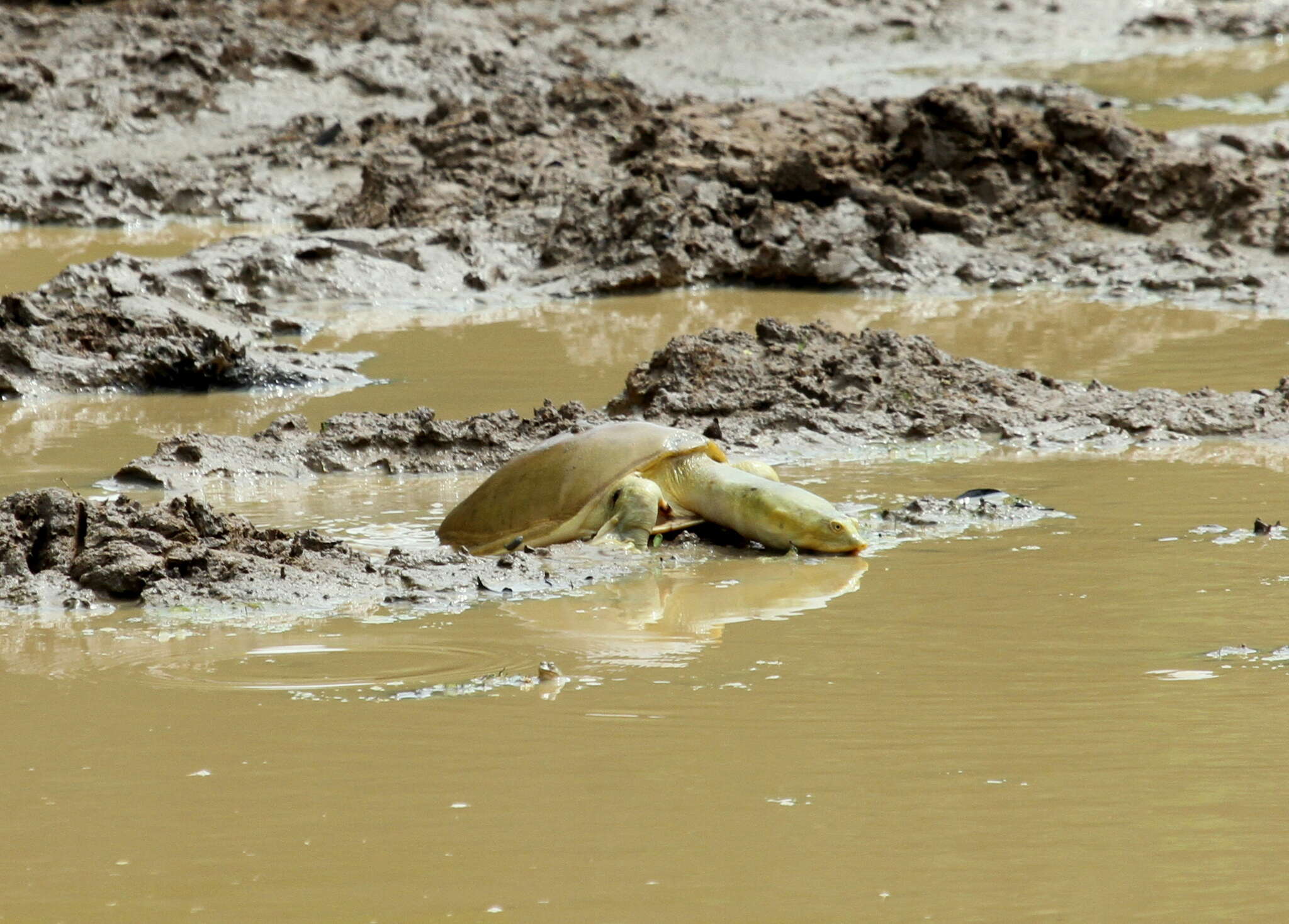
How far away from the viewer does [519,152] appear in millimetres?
14031

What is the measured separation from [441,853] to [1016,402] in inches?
206

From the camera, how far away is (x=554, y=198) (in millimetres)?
13250

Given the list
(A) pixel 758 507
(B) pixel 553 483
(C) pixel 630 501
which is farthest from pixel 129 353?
(A) pixel 758 507

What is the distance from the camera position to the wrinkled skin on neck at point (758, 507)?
17.7ft

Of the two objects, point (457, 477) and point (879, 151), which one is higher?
point (879, 151)

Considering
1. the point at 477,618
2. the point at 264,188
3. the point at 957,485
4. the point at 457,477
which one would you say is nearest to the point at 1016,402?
the point at 957,485

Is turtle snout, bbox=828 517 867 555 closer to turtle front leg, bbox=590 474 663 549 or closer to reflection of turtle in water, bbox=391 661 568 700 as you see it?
turtle front leg, bbox=590 474 663 549

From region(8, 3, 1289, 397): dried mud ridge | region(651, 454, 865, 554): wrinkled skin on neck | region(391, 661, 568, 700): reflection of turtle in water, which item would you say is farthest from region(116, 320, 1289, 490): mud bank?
region(391, 661, 568, 700): reflection of turtle in water

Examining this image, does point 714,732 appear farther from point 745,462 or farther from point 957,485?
point 957,485

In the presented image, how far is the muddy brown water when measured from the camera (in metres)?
2.80

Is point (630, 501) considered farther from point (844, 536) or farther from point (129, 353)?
point (129, 353)

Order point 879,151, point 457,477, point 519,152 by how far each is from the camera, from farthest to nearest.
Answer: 1. point 519,152
2. point 879,151
3. point 457,477

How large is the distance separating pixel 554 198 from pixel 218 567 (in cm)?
884

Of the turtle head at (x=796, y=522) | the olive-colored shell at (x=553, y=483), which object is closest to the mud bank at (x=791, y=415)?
the olive-colored shell at (x=553, y=483)
